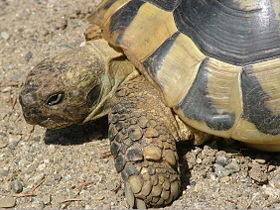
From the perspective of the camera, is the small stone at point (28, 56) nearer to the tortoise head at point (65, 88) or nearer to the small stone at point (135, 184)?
the tortoise head at point (65, 88)

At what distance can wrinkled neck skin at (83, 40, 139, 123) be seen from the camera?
389 cm

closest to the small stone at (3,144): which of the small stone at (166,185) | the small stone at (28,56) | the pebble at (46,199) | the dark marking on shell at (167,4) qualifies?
the pebble at (46,199)

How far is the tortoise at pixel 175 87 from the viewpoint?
3.37 metres

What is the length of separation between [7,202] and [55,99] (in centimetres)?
73

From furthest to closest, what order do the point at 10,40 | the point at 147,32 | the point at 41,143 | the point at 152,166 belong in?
the point at 10,40, the point at 41,143, the point at 147,32, the point at 152,166

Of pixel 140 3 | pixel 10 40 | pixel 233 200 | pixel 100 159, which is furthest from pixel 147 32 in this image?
pixel 10 40

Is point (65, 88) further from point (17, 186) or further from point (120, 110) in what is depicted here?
point (17, 186)

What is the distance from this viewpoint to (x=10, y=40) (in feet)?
16.6

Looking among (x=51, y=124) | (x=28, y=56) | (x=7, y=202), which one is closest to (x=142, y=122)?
(x=51, y=124)

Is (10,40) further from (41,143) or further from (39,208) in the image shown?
(39,208)

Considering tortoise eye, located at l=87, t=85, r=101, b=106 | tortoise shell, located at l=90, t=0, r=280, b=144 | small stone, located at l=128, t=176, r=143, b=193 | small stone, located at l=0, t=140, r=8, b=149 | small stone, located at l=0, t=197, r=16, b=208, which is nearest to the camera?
small stone, located at l=128, t=176, r=143, b=193

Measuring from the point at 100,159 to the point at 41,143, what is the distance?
49cm

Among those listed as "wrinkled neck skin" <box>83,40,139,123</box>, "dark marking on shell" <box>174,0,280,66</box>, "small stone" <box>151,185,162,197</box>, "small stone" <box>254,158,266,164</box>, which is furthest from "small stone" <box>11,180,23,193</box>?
"small stone" <box>254,158,266,164</box>

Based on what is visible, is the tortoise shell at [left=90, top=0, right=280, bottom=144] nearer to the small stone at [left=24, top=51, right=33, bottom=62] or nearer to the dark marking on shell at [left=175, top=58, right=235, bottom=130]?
the dark marking on shell at [left=175, top=58, right=235, bottom=130]
